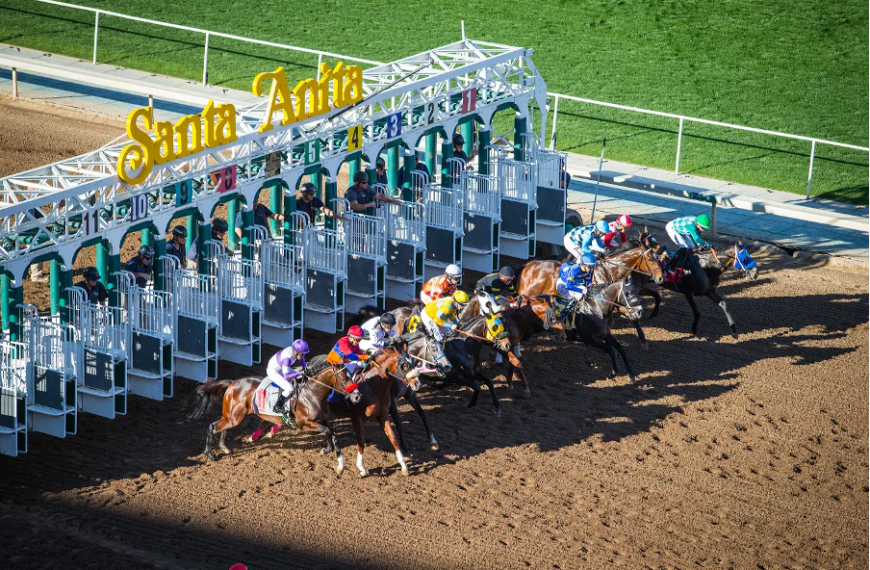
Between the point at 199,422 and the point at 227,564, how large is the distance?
133 inches

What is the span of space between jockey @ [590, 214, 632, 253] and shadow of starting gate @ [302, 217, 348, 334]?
401 cm

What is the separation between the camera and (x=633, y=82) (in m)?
28.2

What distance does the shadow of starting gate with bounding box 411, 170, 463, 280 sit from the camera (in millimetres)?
19766

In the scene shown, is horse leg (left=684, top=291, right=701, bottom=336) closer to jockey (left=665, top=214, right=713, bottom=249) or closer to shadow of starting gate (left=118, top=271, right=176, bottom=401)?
jockey (left=665, top=214, right=713, bottom=249)

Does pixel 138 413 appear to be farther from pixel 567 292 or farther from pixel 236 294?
pixel 567 292

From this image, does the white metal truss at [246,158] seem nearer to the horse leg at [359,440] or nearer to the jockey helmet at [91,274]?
the jockey helmet at [91,274]

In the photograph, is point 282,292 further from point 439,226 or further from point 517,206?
point 517,206

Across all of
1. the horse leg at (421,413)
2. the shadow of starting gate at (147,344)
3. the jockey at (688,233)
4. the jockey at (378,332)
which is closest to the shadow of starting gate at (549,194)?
the jockey at (688,233)

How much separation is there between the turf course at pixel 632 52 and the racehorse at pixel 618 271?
722 cm

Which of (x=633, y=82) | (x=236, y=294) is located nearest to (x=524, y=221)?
(x=236, y=294)

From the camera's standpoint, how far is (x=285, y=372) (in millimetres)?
14727

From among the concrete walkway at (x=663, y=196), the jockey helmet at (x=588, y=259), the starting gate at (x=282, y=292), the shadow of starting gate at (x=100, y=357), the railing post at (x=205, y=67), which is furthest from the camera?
the railing post at (x=205, y=67)

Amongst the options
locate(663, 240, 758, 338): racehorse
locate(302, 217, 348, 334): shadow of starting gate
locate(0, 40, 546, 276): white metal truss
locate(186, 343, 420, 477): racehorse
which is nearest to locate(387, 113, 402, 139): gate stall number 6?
locate(0, 40, 546, 276): white metal truss

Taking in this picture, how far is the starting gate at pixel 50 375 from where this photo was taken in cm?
1470
